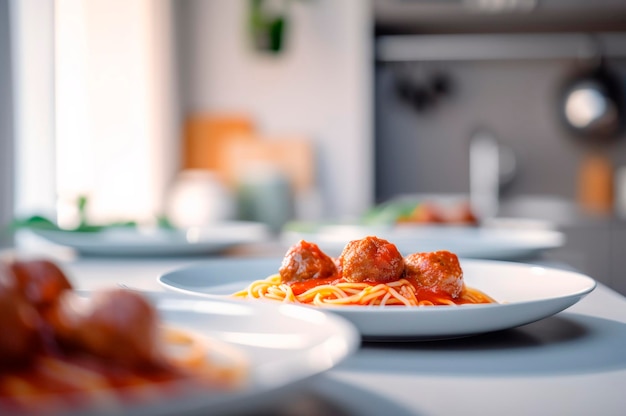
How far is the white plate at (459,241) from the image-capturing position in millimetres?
1502

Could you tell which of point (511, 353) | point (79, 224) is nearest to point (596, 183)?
point (79, 224)

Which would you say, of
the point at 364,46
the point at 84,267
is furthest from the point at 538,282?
the point at 364,46

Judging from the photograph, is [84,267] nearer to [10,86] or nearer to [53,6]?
[10,86]

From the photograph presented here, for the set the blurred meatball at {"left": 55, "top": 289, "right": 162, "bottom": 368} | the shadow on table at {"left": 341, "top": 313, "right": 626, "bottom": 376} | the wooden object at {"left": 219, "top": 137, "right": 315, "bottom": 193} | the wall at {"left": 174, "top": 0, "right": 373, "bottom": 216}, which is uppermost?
the wall at {"left": 174, "top": 0, "right": 373, "bottom": 216}

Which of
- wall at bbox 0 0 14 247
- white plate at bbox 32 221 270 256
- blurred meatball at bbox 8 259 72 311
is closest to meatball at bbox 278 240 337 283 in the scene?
blurred meatball at bbox 8 259 72 311

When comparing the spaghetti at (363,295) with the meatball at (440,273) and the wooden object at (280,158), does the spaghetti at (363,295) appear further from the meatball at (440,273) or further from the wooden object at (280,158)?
the wooden object at (280,158)

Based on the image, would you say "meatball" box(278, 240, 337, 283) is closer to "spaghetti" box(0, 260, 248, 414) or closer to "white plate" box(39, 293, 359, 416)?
"white plate" box(39, 293, 359, 416)

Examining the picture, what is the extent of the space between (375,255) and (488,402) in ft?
1.17

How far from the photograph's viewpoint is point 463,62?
4.96m

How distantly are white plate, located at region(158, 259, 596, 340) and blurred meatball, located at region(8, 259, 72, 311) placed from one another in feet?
0.52

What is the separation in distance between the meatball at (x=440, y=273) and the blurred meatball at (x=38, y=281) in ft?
1.51

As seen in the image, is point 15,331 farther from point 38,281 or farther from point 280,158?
point 280,158

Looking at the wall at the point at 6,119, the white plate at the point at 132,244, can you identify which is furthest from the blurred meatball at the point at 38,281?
the wall at the point at 6,119

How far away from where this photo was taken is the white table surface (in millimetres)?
557
